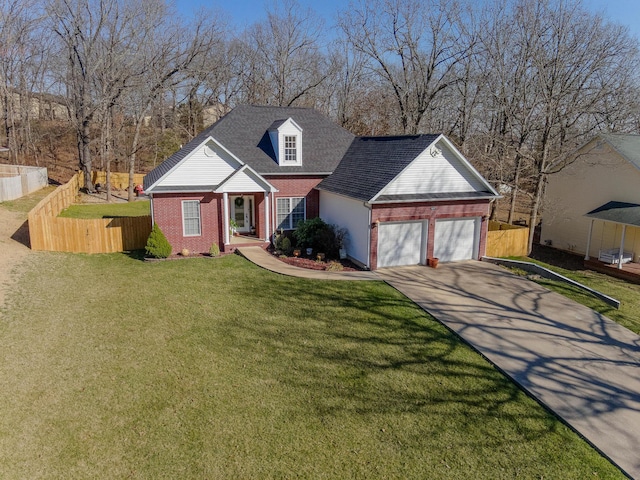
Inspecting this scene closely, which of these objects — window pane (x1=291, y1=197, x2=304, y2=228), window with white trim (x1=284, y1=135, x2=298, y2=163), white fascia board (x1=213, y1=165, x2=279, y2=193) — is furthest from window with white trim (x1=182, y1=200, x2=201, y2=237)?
window with white trim (x1=284, y1=135, x2=298, y2=163)

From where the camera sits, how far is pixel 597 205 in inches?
1007

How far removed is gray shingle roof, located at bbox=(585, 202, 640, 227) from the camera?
22.3 metres

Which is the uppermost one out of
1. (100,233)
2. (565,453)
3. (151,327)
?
(100,233)

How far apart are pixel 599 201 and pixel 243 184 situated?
793 inches

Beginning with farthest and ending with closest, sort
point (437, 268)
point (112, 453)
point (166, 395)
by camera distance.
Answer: point (437, 268)
point (166, 395)
point (112, 453)

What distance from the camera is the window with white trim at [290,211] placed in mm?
21625

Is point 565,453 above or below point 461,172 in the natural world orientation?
below

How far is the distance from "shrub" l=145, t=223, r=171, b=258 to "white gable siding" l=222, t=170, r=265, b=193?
3.25 meters

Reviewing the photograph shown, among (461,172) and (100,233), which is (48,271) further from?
(461,172)

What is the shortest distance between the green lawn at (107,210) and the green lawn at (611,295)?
79.0 feet

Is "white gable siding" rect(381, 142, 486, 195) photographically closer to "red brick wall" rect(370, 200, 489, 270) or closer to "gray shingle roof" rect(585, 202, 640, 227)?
"red brick wall" rect(370, 200, 489, 270)

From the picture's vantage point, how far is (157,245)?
18.6 metres

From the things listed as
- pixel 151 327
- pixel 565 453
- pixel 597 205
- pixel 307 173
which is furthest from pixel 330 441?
pixel 597 205

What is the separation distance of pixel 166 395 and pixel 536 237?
28.4 metres
